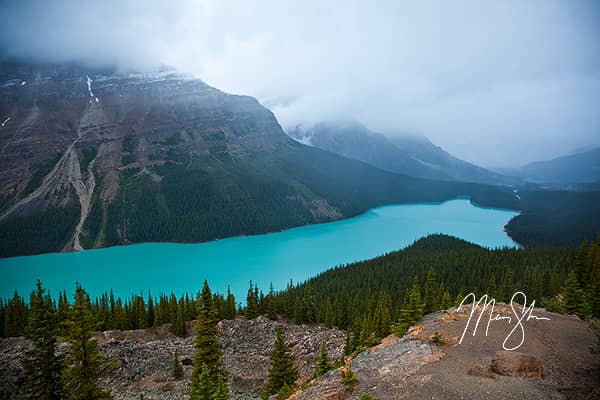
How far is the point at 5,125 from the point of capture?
A: 173750 millimetres

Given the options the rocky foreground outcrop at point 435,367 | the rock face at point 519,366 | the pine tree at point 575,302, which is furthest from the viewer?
the pine tree at point 575,302

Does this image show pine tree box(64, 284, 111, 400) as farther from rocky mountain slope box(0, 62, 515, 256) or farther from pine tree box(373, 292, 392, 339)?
rocky mountain slope box(0, 62, 515, 256)

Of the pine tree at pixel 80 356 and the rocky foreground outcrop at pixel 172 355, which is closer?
the pine tree at pixel 80 356

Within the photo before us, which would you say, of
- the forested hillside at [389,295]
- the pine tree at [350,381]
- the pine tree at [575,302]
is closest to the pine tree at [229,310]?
the forested hillside at [389,295]

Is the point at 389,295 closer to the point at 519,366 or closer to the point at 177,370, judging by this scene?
the point at 177,370

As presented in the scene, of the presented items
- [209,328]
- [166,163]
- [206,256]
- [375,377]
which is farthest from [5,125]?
[375,377]

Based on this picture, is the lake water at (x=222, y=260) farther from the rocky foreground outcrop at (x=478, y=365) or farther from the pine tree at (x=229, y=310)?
the rocky foreground outcrop at (x=478, y=365)

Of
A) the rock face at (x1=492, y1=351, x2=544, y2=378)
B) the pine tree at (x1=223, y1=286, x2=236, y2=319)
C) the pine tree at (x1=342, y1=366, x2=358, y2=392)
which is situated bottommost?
the pine tree at (x1=223, y1=286, x2=236, y2=319)

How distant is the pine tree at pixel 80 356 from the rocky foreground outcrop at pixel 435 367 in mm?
1228

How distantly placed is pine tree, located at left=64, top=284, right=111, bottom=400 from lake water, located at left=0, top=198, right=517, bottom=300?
199 ft

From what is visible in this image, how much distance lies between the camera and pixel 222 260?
370 feet

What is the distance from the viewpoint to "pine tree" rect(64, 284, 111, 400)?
15.9m

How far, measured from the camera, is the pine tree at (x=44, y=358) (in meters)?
15.8

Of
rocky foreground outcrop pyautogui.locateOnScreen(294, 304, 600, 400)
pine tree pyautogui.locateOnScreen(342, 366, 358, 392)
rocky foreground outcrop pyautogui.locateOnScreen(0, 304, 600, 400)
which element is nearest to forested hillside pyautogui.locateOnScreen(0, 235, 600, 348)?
rocky foreground outcrop pyautogui.locateOnScreen(0, 304, 600, 400)
